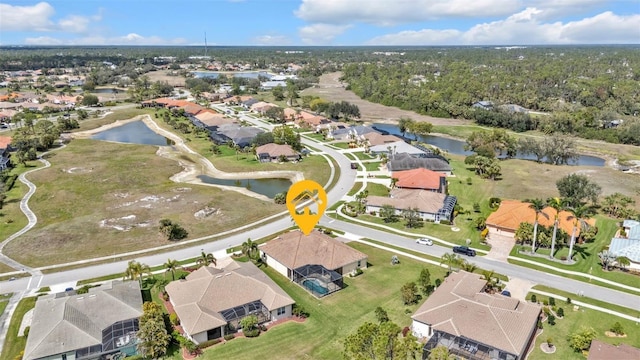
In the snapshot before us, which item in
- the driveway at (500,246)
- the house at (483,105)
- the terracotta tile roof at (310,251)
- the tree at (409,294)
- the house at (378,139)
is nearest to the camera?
the tree at (409,294)

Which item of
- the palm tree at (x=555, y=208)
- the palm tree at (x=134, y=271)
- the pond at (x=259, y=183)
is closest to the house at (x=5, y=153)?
the pond at (x=259, y=183)

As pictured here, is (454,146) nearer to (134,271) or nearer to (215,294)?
(215,294)

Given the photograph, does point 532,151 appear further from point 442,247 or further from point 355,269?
point 355,269

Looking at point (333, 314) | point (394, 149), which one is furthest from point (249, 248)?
point (394, 149)

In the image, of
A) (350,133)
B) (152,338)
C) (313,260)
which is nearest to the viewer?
(152,338)

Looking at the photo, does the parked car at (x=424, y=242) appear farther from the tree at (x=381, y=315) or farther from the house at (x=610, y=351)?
the house at (x=610, y=351)

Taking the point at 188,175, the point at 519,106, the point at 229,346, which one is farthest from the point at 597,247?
the point at 519,106
